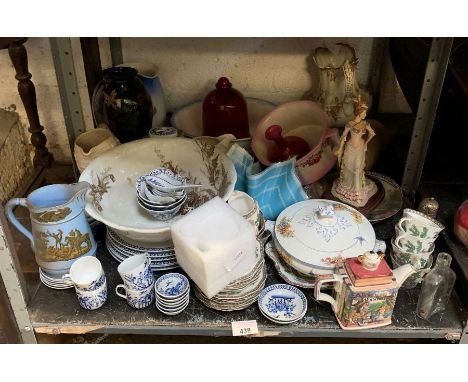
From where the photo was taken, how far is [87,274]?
103 centimetres

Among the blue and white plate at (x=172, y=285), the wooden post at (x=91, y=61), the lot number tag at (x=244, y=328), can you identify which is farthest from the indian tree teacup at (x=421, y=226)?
the wooden post at (x=91, y=61)

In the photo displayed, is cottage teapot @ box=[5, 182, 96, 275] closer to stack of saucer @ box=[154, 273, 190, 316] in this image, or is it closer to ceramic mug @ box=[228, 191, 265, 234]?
stack of saucer @ box=[154, 273, 190, 316]

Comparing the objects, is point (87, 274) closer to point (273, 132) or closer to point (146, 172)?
point (146, 172)

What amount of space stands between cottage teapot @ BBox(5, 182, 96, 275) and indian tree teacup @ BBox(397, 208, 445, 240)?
0.69 meters

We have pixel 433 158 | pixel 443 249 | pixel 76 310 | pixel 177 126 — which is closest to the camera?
pixel 76 310

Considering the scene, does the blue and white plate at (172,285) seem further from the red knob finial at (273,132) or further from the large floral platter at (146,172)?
the red knob finial at (273,132)

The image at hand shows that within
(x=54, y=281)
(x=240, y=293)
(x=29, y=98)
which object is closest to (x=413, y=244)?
(x=240, y=293)

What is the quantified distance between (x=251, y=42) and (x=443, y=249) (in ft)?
2.78

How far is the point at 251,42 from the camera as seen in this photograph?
5.05 ft

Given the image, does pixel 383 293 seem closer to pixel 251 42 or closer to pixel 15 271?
pixel 15 271

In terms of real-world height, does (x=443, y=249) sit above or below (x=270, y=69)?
below

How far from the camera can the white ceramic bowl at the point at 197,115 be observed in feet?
5.04

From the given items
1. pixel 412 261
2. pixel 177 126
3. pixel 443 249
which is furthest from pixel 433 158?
pixel 177 126

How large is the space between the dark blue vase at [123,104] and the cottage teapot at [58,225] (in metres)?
0.35
